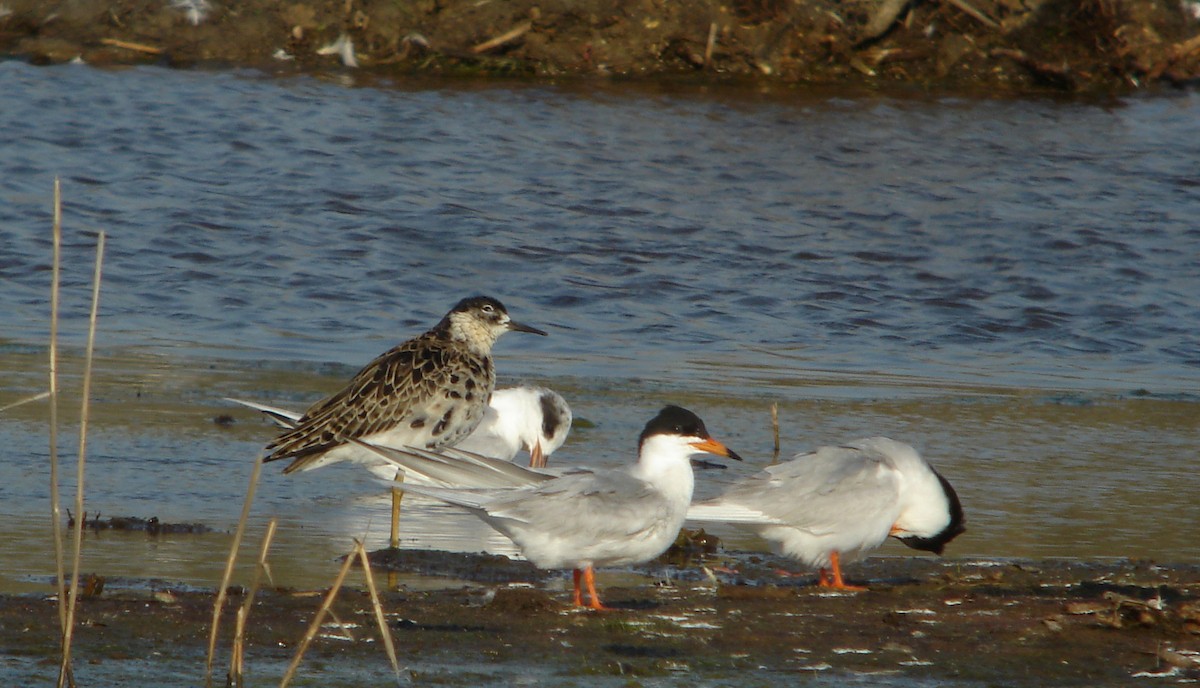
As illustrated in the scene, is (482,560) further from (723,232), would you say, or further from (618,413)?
(723,232)

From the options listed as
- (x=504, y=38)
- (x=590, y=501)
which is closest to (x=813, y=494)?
(x=590, y=501)

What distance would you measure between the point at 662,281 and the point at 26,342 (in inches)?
169

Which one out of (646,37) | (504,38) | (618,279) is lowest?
(618,279)

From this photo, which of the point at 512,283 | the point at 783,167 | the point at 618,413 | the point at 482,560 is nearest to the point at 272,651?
the point at 482,560

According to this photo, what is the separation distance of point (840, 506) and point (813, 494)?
0.36 ft

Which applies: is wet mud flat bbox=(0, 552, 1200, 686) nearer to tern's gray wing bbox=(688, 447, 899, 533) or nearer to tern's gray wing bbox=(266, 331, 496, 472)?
tern's gray wing bbox=(688, 447, 899, 533)

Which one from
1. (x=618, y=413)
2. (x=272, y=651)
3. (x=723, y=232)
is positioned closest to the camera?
(x=272, y=651)

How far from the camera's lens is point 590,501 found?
5.12 meters

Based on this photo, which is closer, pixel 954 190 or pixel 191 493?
pixel 191 493

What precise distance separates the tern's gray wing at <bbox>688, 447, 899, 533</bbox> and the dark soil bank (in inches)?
421

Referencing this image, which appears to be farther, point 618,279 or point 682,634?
point 618,279

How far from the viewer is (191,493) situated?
6324mm

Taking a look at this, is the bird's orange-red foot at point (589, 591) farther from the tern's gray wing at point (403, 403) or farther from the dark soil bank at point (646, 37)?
the dark soil bank at point (646, 37)

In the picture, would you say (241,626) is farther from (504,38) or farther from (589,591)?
(504,38)
